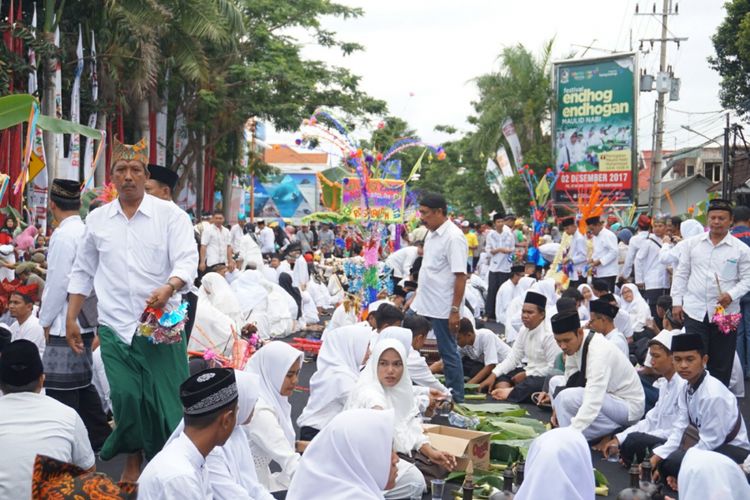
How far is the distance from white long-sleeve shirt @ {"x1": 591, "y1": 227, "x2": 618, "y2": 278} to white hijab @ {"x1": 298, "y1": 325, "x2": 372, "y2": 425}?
6947 millimetres

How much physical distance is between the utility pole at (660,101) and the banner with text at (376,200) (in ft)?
64.1

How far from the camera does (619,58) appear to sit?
3250cm

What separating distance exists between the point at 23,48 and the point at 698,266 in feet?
38.5

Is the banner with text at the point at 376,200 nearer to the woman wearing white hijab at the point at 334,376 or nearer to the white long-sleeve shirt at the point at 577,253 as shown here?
the white long-sleeve shirt at the point at 577,253

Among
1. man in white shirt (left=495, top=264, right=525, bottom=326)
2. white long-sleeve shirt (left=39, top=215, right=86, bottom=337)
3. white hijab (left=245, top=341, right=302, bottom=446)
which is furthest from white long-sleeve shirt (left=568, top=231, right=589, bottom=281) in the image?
white long-sleeve shirt (left=39, top=215, right=86, bottom=337)

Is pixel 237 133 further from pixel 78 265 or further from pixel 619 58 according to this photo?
pixel 78 265

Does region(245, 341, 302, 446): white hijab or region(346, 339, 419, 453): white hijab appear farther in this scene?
region(346, 339, 419, 453): white hijab

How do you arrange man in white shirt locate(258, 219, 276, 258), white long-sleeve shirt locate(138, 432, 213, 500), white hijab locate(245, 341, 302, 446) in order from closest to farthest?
1. white long-sleeve shirt locate(138, 432, 213, 500)
2. white hijab locate(245, 341, 302, 446)
3. man in white shirt locate(258, 219, 276, 258)

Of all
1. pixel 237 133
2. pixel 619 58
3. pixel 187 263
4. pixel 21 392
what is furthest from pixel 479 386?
pixel 619 58

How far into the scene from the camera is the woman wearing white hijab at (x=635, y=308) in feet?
36.4

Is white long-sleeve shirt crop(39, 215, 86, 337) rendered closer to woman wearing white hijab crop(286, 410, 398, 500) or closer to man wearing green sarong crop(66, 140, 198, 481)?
man wearing green sarong crop(66, 140, 198, 481)

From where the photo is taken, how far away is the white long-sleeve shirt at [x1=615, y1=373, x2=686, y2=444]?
6176 mm

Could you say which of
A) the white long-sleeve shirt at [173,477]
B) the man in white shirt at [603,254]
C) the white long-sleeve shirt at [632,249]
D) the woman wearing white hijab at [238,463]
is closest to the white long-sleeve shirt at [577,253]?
the man in white shirt at [603,254]

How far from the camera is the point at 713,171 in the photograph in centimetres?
4994
